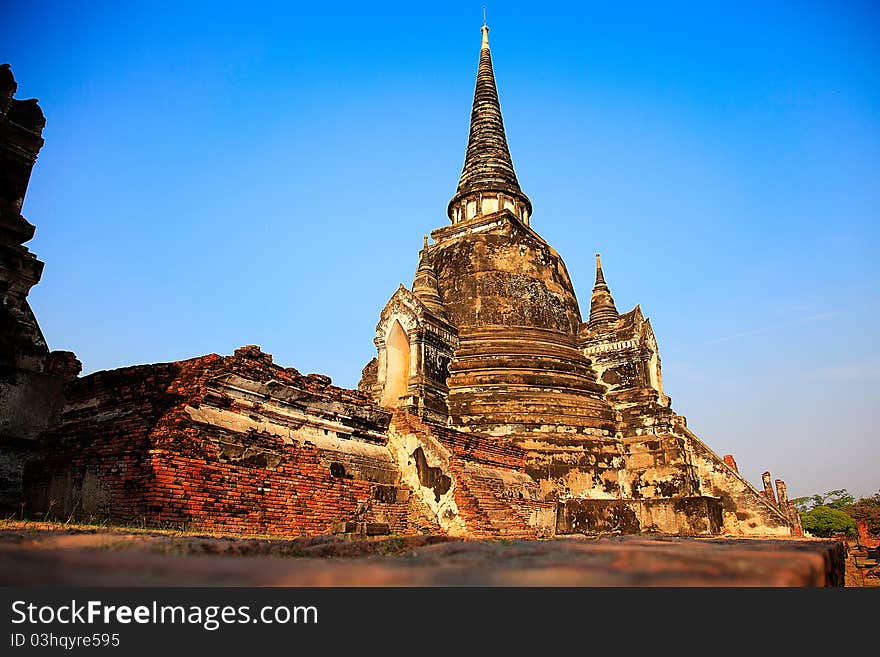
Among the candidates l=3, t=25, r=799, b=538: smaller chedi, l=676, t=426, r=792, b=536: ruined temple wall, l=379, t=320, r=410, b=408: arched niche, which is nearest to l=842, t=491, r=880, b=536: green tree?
l=3, t=25, r=799, b=538: smaller chedi

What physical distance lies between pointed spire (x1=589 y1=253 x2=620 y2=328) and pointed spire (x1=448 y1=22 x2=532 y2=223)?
3988 millimetres

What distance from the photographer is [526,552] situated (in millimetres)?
3381

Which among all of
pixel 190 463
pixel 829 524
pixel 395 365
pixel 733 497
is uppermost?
pixel 395 365

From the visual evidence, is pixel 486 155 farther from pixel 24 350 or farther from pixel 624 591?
pixel 624 591

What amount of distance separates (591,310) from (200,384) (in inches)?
549

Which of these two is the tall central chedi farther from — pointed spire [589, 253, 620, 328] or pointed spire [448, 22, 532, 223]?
pointed spire [448, 22, 532, 223]

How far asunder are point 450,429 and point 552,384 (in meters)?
5.84

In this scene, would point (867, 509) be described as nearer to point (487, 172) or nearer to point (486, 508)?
point (487, 172)

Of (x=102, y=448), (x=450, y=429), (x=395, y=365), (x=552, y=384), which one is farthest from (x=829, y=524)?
(x=102, y=448)

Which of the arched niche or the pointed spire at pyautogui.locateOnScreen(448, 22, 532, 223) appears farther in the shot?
the pointed spire at pyautogui.locateOnScreen(448, 22, 532, 223)

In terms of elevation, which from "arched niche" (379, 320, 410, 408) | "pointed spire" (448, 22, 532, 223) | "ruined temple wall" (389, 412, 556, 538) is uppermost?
"pointed spire" (448, 22, 532, 223)

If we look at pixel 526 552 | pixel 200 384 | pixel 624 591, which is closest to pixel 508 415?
pixel 200 384

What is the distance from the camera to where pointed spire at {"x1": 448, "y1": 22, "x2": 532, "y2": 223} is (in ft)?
69.7

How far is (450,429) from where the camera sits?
10867 millimetres
